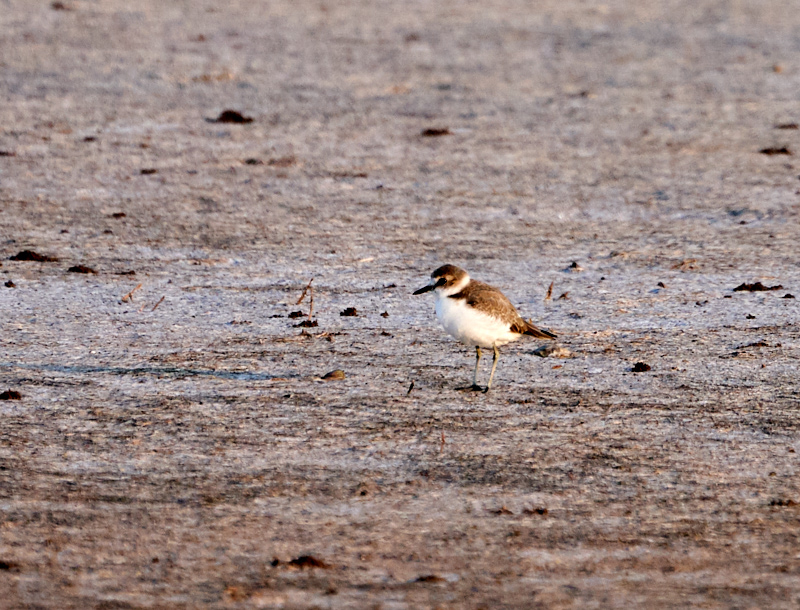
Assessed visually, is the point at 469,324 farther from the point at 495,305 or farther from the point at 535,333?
the point at 535,333

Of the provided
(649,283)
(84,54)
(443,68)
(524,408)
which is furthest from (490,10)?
(524,408)

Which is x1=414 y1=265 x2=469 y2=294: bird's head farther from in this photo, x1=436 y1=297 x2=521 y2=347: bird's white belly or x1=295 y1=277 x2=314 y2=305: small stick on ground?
x1=295 y1=277 x2=314 y2=305: small stick on ground

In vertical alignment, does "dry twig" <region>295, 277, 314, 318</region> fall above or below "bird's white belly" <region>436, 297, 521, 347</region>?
below

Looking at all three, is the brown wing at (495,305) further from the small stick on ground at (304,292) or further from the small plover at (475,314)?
the small stick on ground at (304,292)

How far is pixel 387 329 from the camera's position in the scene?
7848 mm

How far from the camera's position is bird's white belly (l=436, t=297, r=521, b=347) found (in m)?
6.74

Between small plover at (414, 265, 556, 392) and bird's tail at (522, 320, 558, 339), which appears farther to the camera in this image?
bird's tail at (522, 320, 558, 339)

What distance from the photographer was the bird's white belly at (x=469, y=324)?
22.1 ft

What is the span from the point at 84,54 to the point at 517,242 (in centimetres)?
880

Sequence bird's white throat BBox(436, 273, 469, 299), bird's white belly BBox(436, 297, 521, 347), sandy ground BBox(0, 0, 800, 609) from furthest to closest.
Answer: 1. bird's white throat BBox(436, 273, 469, 299)
2. bird's white belly BBox(436, 297, 521, 347)
3. sandy ground BBox(0, 0, 800, 609)

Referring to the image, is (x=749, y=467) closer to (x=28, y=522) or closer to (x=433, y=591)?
(x=433, y=591)

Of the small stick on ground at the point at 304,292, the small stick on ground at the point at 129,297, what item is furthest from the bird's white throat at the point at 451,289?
the small stick on ground at the point at 129,297

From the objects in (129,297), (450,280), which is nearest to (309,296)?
(129,297)

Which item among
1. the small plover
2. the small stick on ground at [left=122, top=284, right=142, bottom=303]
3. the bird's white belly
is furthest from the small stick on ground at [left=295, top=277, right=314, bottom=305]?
the bird's white belly
